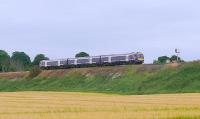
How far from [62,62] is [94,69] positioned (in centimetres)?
1703

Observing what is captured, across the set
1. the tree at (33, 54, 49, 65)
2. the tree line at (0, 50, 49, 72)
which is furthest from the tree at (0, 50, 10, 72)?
the tree at (33, 54, 49, 65)

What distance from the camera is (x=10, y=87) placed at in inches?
4663

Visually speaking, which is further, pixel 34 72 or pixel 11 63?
pixel 11 63

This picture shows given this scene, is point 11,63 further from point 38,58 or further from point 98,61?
point 98,61

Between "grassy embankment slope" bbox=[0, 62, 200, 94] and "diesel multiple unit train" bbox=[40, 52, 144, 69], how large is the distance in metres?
3.97

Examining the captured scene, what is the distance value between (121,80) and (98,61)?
20746 millimetres

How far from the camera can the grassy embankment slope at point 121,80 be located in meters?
86.3

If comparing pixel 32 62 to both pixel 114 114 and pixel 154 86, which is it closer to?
pixel 154 86

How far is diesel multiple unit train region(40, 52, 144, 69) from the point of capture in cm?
11131

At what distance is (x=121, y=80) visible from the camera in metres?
98.9

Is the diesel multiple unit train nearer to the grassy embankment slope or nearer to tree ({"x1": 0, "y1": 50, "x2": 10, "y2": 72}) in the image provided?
the grassy embankment slope

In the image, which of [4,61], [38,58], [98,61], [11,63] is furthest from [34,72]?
[38,58]

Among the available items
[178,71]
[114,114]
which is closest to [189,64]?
[178,71]

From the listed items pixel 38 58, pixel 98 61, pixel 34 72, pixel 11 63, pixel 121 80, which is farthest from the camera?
pixel 38 58
